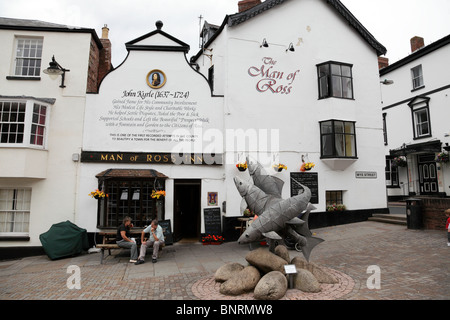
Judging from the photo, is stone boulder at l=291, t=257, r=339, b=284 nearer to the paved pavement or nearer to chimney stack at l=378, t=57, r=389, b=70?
the paved pavement

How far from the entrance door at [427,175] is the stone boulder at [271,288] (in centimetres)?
1696

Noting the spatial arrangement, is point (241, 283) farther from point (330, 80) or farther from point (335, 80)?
point (335, 80)

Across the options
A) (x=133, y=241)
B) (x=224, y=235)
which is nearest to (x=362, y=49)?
(x=224, y=235)

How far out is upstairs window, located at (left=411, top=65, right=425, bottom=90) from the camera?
18.3m

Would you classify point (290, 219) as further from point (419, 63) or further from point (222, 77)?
point (419, 63)

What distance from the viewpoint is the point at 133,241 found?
892cm

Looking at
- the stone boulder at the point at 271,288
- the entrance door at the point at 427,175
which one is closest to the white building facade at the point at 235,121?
the stone boulder at the point at 271,288

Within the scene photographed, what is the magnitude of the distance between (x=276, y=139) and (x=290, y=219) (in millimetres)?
6728

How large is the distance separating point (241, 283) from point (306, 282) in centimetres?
137

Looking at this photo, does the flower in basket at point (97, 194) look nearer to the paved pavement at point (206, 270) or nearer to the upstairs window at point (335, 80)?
the paved pavement at point (206, 270)

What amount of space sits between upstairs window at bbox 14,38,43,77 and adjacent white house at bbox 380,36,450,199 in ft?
70.8

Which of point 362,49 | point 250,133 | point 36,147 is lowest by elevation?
point 36,147

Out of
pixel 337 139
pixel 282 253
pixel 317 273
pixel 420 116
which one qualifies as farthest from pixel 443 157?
pixel 282 253

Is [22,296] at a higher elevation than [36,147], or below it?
below
